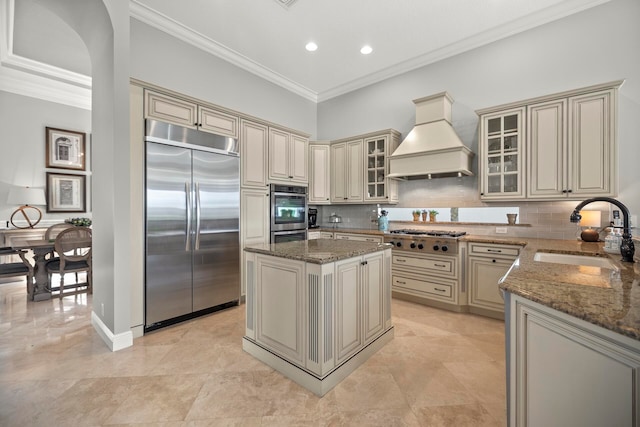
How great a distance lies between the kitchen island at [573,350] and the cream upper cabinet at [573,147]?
2067 mm

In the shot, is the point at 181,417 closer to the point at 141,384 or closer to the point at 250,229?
the point at 141,384

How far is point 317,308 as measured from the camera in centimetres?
189

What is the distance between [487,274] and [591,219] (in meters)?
1.21

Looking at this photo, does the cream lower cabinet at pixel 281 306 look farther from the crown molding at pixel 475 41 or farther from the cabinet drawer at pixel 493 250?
the crown molding at pixel 475 41

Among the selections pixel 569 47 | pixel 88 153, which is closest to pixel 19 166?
pixel 88 153

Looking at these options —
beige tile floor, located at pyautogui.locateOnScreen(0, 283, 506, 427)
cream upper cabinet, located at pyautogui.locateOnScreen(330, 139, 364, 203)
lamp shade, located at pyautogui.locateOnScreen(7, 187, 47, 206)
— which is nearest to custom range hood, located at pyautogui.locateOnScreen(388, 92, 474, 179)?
cream upper cabinet, located at pyautogui.locateOnScreen(330, 139, 364, 203)

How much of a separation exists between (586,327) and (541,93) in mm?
3493

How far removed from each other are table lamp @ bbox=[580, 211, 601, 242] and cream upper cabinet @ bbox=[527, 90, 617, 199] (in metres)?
0.37

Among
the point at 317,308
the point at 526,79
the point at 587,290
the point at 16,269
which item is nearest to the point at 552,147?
the point at 526,79

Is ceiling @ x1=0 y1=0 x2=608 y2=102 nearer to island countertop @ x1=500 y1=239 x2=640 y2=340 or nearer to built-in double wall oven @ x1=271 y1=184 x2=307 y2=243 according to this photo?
built-in double wall oven @ x1=271 y1=184 x2=307 y2=243

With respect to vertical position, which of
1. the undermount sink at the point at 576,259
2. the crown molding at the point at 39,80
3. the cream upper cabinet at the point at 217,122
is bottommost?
the undermount sink at the point at 576,259

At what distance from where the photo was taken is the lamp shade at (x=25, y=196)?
432cm

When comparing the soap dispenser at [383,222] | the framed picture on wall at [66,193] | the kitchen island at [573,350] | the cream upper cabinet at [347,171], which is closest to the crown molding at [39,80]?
the framed picture on wall at [66,193]

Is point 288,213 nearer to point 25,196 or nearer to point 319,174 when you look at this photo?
point 319,174
